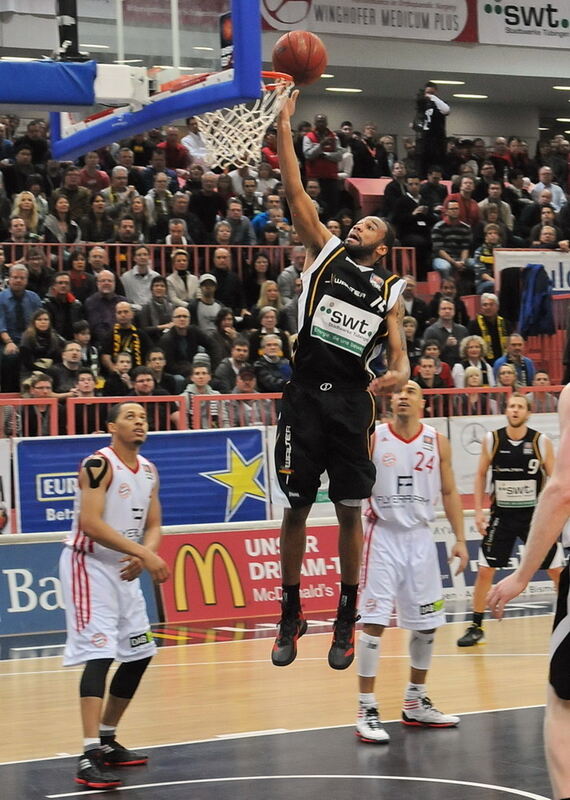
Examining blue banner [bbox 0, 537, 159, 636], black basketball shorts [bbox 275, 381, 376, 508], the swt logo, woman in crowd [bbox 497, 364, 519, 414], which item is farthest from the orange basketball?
the swt logo

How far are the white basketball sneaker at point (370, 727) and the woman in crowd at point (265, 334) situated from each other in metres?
6.84

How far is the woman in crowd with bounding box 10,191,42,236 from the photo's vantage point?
623 inches

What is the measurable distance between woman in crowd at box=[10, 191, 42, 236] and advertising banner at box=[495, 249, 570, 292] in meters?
6.48

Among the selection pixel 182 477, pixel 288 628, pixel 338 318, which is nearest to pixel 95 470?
pixel 288 628

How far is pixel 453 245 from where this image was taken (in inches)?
764

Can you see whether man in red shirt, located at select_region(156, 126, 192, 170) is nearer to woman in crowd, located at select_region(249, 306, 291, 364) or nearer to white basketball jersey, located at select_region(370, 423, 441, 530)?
woman in crowd, located at select_region(249, 306, 291, 364)

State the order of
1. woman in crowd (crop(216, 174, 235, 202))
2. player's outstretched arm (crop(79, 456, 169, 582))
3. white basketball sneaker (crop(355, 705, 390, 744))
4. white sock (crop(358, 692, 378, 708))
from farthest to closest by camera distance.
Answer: woman in crowd (crop(216, 174, 235, 202)) < white sock (crop(358, 692, 378, 708)) < white basketball sneaker (crop(355, 705, 390, 744)) < player's outstretched arm (crop(79, 456, 169, 582))

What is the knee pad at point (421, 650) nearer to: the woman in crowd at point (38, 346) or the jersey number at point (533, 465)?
the jersey number at point (533, 465)

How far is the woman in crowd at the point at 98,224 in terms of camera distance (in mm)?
16375

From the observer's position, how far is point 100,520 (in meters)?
8.11

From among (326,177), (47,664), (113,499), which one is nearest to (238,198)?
(326,177)

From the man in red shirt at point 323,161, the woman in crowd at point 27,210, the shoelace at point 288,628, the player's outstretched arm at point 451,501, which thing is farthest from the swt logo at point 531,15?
the shoelace at point 288,628

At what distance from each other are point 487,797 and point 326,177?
44.5 ft

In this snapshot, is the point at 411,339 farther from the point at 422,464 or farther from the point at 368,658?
the point at 368,658
